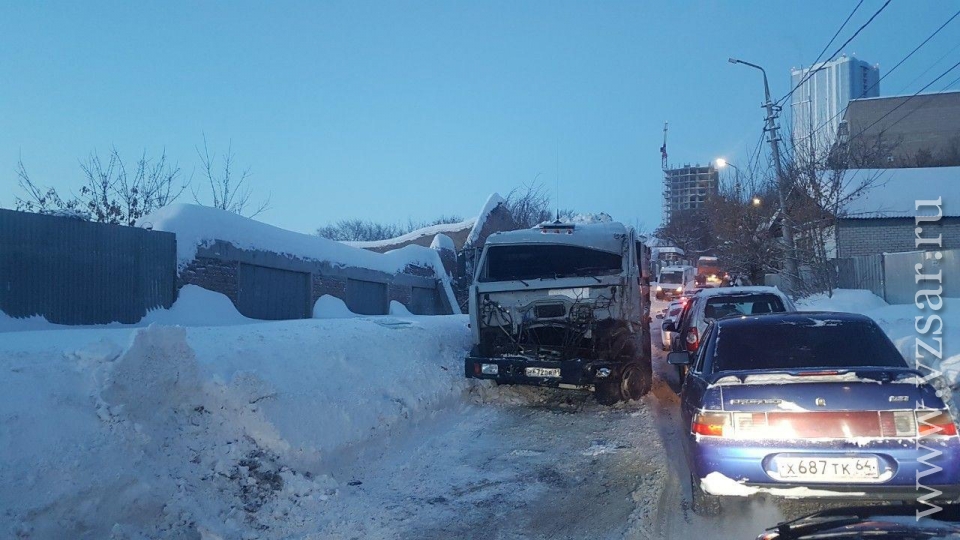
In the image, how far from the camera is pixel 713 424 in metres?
4.86

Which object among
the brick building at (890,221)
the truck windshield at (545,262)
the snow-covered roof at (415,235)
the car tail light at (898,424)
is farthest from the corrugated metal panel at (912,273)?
the snow-covered roof at (415,235)

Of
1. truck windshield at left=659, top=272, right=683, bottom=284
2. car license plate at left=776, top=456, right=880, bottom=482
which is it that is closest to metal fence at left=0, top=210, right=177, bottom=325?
car license plate at left=776, top=456, right=880, bottom=482

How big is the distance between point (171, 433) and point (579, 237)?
6.53 m

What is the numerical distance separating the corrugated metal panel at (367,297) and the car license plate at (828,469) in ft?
64.4

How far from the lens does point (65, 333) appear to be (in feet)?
28.0

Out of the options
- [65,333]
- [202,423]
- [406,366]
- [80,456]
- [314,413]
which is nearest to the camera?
[80,456]

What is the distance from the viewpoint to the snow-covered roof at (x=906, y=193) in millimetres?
28406

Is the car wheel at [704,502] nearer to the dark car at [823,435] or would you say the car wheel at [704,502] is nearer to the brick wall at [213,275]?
the dark car at [823,435]

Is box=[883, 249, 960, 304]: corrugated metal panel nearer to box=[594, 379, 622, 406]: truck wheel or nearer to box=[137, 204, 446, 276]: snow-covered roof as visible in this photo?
box=[594, 379, 622, 406]: truck wheel

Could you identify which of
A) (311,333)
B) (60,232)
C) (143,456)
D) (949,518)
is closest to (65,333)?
(311,333)

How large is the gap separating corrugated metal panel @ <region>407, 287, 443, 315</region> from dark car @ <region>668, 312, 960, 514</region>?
24009mm

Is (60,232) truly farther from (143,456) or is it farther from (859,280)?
(859,280)

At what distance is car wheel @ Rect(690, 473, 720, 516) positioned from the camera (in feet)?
17.1

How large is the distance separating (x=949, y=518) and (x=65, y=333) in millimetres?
8852
